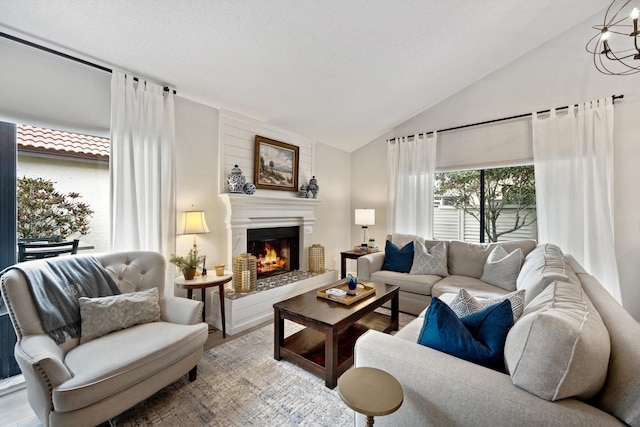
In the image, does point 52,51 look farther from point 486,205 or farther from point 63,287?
point 486,205

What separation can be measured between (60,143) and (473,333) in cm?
328

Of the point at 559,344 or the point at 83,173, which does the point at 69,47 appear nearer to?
the point at 83,173

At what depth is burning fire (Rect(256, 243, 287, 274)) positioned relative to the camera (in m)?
3.81

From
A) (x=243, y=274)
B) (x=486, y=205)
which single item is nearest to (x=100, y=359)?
(x=243, y=274)

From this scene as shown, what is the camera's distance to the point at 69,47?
2.12m

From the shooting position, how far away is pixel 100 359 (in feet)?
5.03

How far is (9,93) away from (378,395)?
3.06m

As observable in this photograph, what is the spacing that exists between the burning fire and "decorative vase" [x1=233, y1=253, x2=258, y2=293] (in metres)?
0.63

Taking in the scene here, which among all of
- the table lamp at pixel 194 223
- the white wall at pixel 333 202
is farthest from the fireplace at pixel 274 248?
the table lamp at pixel 194 223

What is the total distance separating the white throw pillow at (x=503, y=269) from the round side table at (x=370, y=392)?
2.43 meters

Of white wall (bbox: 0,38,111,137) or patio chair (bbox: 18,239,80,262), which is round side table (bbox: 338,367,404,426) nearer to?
patio chair (bbox: 18,239,80,262)

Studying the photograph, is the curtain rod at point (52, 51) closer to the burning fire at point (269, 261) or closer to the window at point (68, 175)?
the window at point (68, 175)

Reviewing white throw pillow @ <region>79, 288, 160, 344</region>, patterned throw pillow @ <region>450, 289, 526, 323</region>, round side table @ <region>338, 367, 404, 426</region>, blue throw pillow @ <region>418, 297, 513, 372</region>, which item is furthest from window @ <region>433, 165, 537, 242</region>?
white throw pillow @ <region>79, 288, 160, 344</region>

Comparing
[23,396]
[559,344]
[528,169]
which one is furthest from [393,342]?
[528,169]
